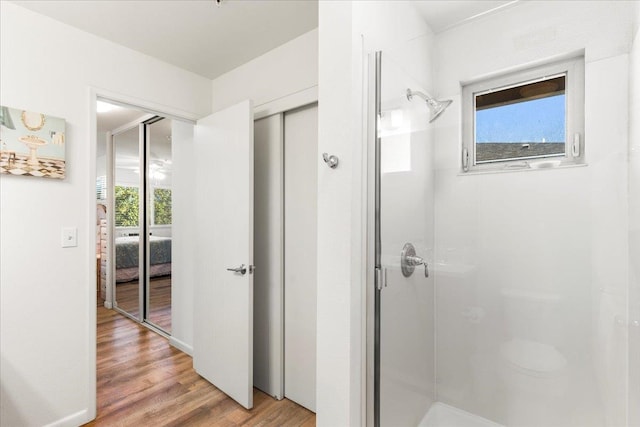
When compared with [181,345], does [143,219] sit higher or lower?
higher

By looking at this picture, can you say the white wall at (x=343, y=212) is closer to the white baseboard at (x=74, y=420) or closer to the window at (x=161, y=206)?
the white baseboard at (x=74, y=420)

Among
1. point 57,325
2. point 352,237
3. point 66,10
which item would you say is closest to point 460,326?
point 352,237

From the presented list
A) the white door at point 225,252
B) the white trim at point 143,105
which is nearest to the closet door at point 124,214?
the white trim at point 143,105

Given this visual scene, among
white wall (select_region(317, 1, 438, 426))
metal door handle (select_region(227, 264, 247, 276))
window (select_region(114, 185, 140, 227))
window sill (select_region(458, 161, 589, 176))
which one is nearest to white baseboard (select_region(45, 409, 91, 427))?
metal door handle (select_region(227, 264, 247, 276))

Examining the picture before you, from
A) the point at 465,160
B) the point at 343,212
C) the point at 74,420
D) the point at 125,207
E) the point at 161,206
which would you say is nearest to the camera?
the point at 343,212

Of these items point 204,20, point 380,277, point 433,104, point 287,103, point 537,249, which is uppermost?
point 204,20

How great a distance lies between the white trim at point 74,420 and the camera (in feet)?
5.97

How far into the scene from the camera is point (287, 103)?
2129mm

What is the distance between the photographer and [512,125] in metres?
1.33

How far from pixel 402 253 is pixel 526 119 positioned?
76 cm

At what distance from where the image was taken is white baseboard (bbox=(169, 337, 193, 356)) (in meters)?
2.85

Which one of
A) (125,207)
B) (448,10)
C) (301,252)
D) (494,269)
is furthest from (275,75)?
(125,207)

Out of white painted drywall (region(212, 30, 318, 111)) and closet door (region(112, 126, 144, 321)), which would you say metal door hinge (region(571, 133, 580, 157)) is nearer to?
white painted drywall (region(212, 30, 318, 111))

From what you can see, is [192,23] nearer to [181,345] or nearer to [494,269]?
[494,269]
